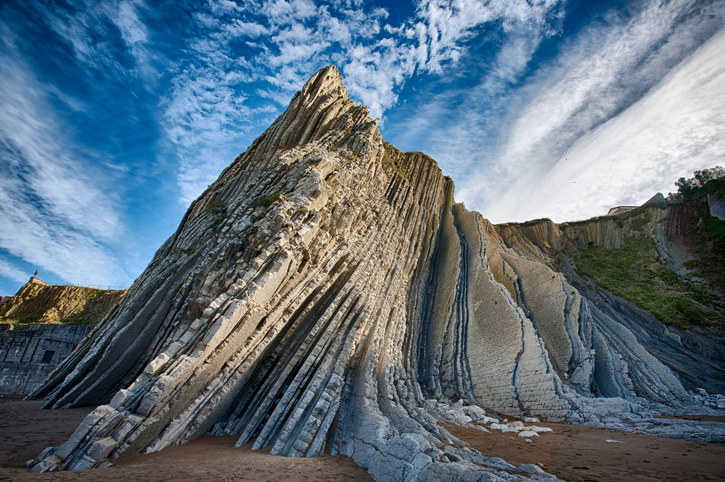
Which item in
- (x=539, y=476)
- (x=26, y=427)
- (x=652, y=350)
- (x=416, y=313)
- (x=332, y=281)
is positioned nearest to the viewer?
(x=539, y=476)

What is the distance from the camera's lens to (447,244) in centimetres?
2462

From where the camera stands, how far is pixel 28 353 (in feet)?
78.9

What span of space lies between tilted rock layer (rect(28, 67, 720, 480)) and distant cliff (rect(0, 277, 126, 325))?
73.5 ft

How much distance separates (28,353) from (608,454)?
3931 cm

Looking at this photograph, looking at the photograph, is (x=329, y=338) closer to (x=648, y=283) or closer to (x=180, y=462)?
(x=180, y=462)

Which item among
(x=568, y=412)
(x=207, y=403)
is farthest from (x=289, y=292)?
(x=568, y=412)

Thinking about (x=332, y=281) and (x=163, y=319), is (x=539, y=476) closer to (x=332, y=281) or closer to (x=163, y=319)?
(x=332, y=281)

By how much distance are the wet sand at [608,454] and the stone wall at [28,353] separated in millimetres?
34445

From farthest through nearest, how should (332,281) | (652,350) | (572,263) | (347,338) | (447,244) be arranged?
(572,263) < (447,244) < (652,350) < (332,281) < (347,338)

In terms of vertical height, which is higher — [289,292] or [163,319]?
[289,292]

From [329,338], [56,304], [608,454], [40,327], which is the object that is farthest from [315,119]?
[56,304]

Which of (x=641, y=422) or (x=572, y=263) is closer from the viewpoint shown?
(x=641, y=422)

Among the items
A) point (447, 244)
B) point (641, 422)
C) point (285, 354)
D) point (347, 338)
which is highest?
point (447, 244)

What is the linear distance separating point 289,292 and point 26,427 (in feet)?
28.4
